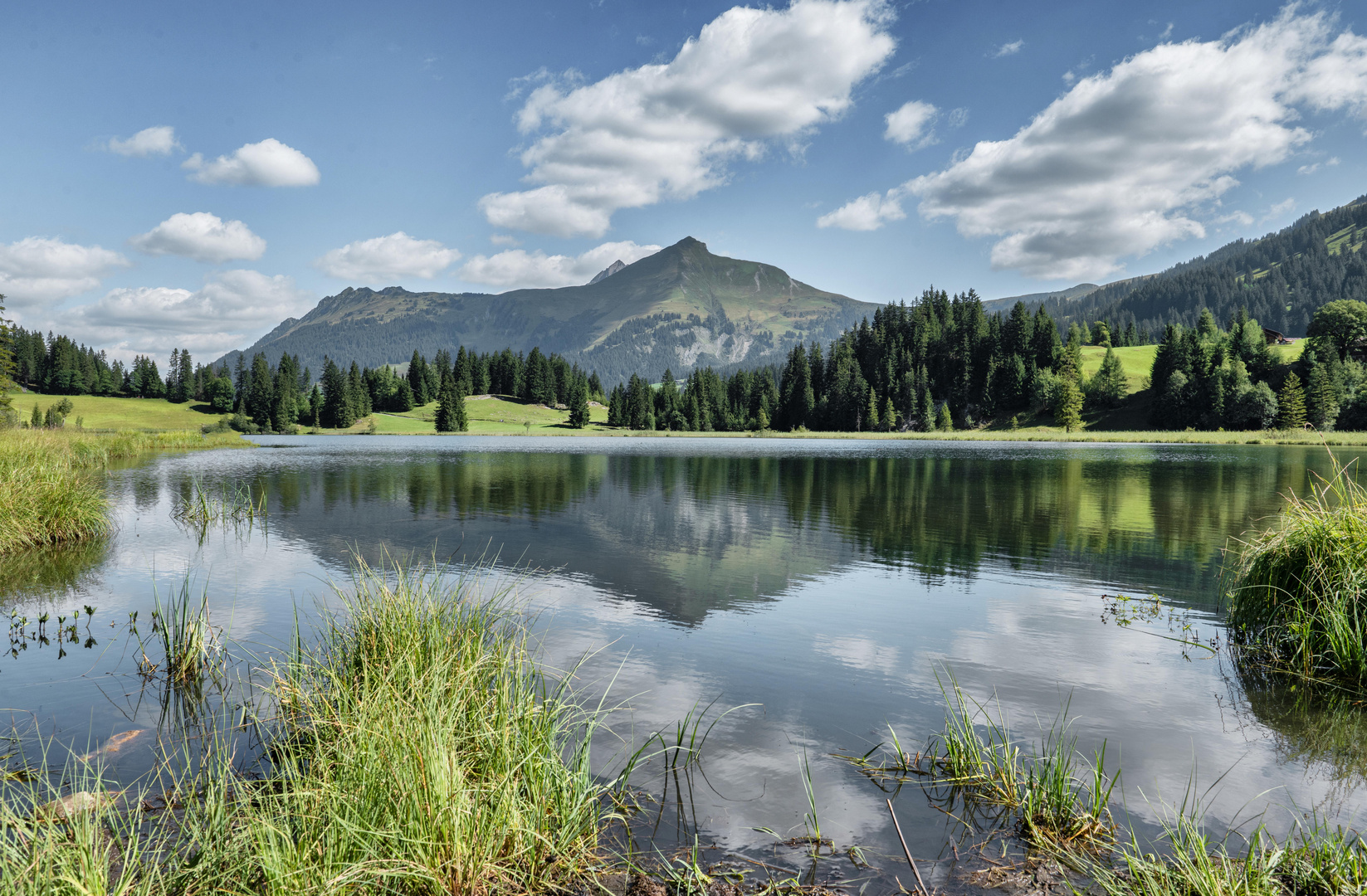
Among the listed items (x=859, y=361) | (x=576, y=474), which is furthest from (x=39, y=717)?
(x=859, y=361)

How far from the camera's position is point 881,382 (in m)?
171

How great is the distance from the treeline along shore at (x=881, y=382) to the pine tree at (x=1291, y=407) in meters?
2.96

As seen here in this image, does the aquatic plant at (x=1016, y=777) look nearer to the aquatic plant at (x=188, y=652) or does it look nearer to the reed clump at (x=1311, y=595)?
the reed clump at (x=1311, y=595)

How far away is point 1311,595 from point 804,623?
7.78m

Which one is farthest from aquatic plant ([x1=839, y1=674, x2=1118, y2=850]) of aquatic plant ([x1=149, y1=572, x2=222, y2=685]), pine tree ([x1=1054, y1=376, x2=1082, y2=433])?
pine tree ([x1=1054, y1=376, x2=1082, y2=433])

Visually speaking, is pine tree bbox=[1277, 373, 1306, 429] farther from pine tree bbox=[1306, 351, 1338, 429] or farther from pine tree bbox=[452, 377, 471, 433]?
pine tree bbox=[452, 377, 471, 433]

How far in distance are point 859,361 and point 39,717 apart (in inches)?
7441

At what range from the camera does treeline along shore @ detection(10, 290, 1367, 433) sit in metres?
123

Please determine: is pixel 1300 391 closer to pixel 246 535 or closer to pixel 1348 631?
pixel 1348 631

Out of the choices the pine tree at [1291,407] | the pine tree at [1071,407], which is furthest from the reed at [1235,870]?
the pine tree at [1071,407]

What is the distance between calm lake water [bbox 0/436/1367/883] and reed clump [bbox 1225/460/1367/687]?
97 cm

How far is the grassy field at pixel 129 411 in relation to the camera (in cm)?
12612

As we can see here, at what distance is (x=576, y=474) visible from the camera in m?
49.9

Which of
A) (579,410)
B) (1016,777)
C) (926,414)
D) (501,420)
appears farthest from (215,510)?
(926,414)
